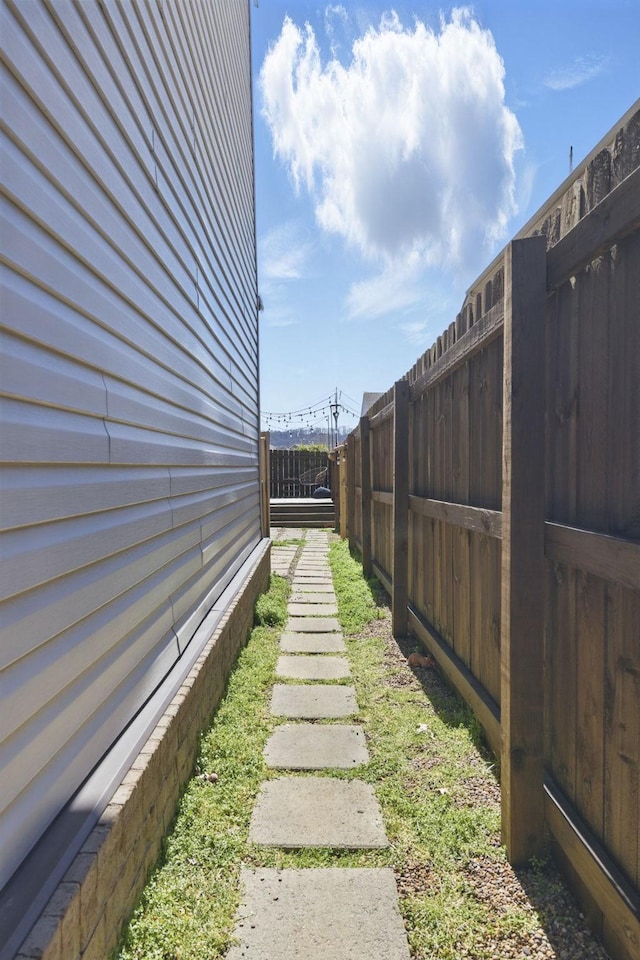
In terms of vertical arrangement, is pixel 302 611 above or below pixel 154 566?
below

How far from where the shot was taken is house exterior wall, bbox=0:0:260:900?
124 centimetres

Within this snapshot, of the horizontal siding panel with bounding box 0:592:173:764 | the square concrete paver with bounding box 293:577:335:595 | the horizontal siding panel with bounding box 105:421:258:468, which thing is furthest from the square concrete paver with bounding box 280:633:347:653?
the horizontal siding panel with bounding box 0:592:173:764

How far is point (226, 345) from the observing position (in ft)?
15.1

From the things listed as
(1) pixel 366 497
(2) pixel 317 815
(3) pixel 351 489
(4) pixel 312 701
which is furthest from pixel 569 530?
(3) pixel 351 489

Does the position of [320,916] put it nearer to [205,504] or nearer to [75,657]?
[75,657]

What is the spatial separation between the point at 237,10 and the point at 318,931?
6739 mm

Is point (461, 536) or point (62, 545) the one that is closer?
point (62, 545)

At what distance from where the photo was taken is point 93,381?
5.60 feet

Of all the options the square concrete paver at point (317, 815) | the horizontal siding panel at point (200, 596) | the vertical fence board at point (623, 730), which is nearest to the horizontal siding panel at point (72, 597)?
the horizontal siding panel at point (200, 596)

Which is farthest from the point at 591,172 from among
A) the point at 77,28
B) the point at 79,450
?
the point at 79,450

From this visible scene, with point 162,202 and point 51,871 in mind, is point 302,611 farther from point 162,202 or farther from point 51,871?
point 51,871

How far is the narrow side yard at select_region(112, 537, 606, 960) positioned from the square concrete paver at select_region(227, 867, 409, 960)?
0.12 ft

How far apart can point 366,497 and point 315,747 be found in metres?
4.14

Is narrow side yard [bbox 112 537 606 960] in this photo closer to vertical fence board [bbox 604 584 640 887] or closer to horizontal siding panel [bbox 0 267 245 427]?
vertical fence board [bbox 604 584 640 887]
